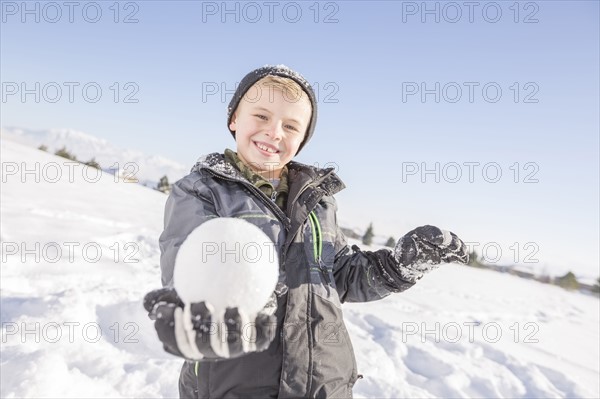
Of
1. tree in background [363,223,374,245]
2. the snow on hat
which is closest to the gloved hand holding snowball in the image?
the snow on hat

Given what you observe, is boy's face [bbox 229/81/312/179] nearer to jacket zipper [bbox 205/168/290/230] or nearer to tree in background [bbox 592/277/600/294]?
jacket zipper [bbox 205/168/290/230]

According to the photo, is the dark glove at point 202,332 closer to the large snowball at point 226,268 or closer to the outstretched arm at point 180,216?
the large snowball at point 226,268

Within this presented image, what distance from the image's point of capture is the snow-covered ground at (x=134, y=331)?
2.60 m

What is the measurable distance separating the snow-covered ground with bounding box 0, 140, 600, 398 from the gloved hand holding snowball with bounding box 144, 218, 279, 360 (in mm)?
1757

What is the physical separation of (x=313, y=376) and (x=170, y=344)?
568 millimetres

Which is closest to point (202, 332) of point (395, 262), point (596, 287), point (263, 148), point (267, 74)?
point (263, 148)

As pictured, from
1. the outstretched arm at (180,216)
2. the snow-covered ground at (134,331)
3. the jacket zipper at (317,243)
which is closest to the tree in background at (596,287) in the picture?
the snow-covered ground at (134,331)

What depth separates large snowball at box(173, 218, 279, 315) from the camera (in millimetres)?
1062

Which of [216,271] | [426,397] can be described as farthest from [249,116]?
[426,397]

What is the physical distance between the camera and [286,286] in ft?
4.73

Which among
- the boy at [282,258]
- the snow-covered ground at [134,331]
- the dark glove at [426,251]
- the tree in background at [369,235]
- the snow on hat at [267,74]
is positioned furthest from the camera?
the tree in background at [369,235]

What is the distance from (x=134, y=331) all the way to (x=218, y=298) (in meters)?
2.56

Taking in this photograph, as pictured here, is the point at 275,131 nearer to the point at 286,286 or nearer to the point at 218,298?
the point at 286,286

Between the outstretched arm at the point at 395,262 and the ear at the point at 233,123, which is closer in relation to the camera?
the outstretched arm at the point at 395,262
